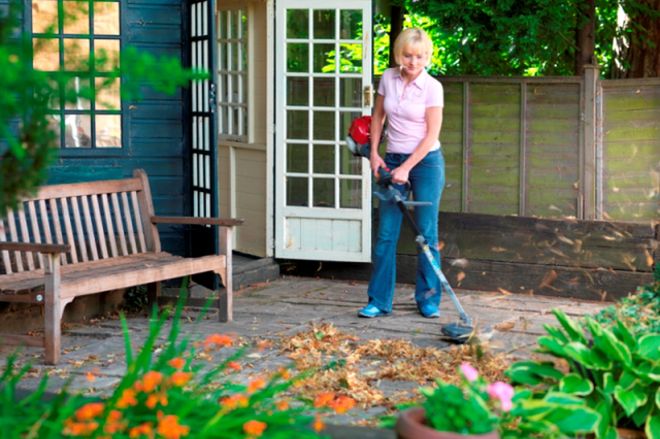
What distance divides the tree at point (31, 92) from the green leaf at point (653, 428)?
289 cm

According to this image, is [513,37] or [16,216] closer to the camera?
[16,216]

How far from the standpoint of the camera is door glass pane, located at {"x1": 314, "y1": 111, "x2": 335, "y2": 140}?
9.46 meters

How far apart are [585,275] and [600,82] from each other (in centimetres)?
136

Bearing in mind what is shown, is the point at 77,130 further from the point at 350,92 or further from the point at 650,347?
the point at 650,347

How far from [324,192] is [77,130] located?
78.5 inches

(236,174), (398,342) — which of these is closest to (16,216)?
(398,342)

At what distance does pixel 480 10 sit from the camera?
9.67m

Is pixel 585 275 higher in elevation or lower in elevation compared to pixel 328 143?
lower

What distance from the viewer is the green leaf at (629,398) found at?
16.7ft

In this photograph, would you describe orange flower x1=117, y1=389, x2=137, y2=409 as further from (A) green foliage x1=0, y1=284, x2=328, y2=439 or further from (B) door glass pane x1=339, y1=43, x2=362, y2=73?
(B) door glass pane x1=339, y1=43, x2=362, y2=73

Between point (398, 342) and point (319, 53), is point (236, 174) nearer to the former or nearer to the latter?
point (319, 53)

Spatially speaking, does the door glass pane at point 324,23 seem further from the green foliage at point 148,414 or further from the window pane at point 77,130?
the green foliage at point 148,414

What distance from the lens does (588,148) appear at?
924cm

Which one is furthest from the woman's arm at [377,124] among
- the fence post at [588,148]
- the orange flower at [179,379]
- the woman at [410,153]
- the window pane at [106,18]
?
the orange flower at [179,379]
